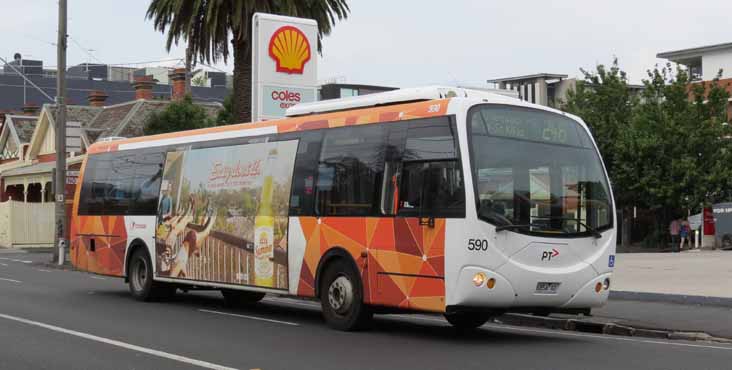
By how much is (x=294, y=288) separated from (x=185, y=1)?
16519mm

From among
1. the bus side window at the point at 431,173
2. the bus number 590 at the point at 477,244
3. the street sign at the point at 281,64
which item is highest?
the street sign at the point at 281,64

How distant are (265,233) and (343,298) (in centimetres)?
248

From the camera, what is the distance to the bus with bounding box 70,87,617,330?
13.2 meters

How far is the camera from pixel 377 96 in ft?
49.8

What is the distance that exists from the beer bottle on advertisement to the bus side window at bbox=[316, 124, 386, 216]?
4.41 ft

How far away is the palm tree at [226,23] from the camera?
97.3ft

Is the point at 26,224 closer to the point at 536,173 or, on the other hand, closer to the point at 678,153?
the point at 678,153

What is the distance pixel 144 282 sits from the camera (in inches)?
795

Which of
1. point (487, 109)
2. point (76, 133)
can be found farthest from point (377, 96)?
point (76, 133)

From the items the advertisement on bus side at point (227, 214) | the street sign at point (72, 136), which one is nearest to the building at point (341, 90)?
the street sign at point (72, 136)

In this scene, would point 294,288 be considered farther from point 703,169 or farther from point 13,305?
point 703,169

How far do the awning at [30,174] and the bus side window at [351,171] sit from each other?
38127 mm

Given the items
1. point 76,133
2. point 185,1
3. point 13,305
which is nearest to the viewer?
point 13,305

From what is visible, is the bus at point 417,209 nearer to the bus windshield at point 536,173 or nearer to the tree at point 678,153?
the bus windshield at point 536,173
